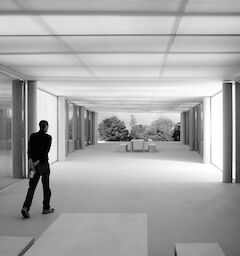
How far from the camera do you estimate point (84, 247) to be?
4.70 meters

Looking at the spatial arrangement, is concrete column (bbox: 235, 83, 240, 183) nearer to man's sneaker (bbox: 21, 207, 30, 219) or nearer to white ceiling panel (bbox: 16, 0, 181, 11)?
man's sneaker (bbox: 21, 207, 30, 219)

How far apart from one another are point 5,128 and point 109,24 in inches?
235

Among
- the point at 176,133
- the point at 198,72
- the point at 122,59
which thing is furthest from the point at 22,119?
the point at 176,133

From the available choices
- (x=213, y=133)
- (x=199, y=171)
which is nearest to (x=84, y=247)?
(x=199, y=171)

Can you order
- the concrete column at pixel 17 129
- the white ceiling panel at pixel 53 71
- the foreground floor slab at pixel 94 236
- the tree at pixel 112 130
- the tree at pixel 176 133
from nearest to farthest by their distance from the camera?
the foreground floor slab at pixel 94 236
the white ceiling panel at pixel 53 71
the concrete column at pixel 17 129
the tree at pixel 176 133
the tree at pixel 112 130

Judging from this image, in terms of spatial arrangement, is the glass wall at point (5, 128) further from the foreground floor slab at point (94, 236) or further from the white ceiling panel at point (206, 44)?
the white ceiling panel at point (206, 44)

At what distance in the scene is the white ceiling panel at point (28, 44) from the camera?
582 centimetres

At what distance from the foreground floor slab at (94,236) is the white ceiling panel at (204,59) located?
10.3ft

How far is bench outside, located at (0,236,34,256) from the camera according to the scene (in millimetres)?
3736

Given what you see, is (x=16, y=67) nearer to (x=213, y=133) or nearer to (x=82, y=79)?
(x=82, y=79)

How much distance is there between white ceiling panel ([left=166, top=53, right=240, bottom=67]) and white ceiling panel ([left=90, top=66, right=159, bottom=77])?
988 mm

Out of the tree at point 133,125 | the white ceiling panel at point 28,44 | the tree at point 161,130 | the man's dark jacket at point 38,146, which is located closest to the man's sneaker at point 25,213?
the man's dark jacket at point 38,146

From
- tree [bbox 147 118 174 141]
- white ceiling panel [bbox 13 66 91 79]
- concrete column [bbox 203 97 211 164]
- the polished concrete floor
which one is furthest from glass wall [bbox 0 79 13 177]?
tree [bbox 147 118 174 141]

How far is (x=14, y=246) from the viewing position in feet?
12.9
